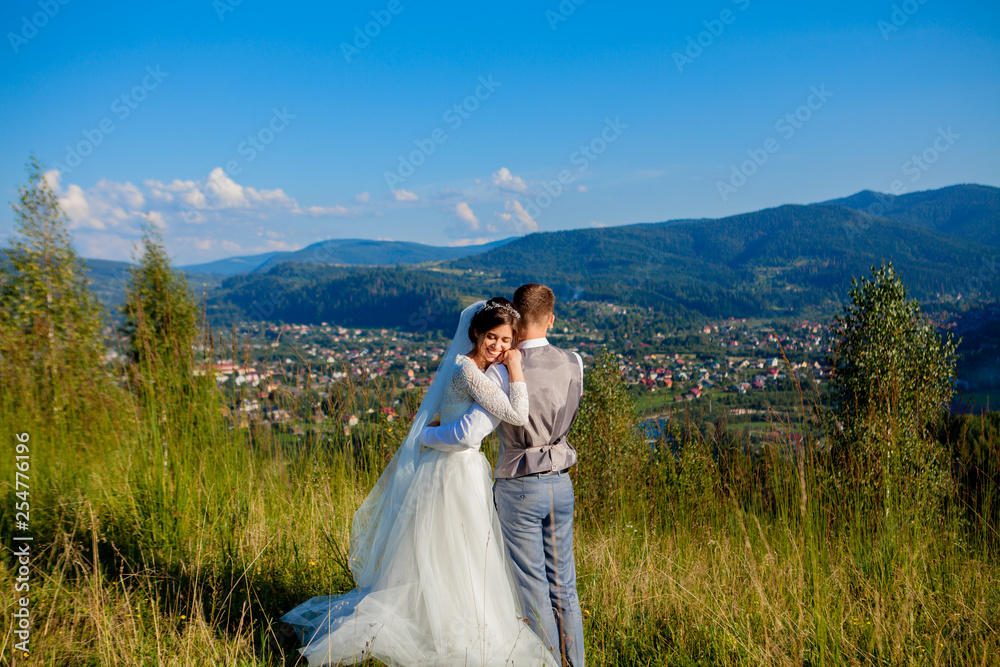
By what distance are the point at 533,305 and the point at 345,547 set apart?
222cm

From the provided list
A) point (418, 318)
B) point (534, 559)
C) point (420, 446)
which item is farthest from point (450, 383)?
point (418, 318)

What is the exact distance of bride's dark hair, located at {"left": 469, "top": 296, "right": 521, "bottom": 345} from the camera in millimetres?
2270

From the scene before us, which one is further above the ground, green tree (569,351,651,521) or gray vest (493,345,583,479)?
gray vest (493,345,583,479)

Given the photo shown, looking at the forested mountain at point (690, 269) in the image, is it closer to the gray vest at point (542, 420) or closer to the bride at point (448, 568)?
the bride at point (448, 568)

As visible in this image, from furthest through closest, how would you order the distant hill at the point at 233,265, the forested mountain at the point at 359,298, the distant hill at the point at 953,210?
the distant hill at the point at 233,265 < the distant hill at the point at 953,210 < the forested mountain at the point at 359,298

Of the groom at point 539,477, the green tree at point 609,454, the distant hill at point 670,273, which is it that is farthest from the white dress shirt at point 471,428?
the distant hill at point 670,273

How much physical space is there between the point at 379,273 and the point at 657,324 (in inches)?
1619

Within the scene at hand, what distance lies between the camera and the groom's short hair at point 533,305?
2355mm

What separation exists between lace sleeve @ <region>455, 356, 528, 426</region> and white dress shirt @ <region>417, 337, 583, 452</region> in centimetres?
5

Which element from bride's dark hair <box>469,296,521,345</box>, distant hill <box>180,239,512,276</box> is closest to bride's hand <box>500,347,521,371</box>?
bride's dark hair <box>469,296,521,345</box>

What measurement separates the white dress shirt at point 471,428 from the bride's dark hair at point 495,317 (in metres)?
0.15

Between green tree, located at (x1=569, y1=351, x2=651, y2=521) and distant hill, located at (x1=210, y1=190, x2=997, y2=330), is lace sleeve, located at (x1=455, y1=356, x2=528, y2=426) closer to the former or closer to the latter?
green tree, located at (x1=569, y1=351, x2=651, y2=521)

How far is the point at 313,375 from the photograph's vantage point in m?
4.37

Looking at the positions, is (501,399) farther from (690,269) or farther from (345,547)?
(690,269)
